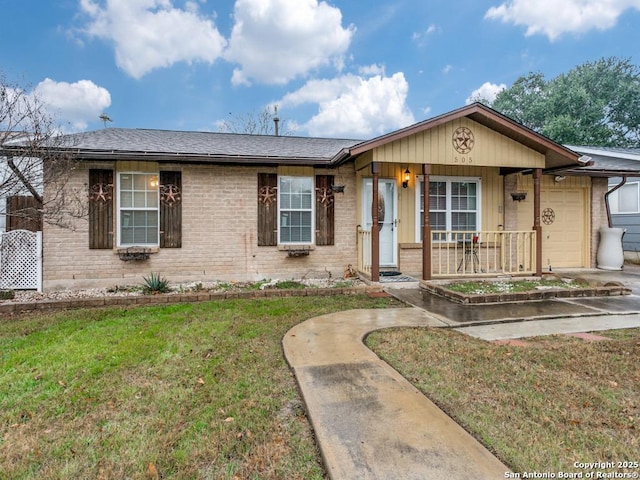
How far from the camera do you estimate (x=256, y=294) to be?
6.27 meters

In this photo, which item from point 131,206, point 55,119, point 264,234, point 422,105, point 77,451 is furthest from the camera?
point 422,105

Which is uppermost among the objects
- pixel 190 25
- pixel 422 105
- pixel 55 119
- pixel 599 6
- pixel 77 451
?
pixel 599 6

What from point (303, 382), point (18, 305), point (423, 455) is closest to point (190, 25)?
point (18, 305)

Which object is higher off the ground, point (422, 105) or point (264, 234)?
point (422, 105)

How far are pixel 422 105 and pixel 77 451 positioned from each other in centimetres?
3059

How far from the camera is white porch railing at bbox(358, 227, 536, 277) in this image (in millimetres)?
7578

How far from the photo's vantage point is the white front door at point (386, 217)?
26.8ft

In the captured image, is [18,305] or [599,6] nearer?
[18,305]

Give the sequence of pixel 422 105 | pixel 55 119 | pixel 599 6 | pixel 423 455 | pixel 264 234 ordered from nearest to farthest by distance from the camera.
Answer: pixel 423 455 < pixel 55 119 < pixel 264 234 < pixel 599 6 < pixel 422 105

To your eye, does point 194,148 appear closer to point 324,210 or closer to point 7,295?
point 324,210

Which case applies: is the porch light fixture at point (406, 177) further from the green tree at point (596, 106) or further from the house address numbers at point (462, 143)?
the green tree at point (596, 106)

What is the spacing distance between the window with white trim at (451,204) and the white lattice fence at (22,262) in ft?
26.2

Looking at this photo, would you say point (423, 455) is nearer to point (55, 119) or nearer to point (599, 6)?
point (55, 119)

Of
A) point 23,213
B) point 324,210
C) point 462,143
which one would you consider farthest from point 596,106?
point 23,213
